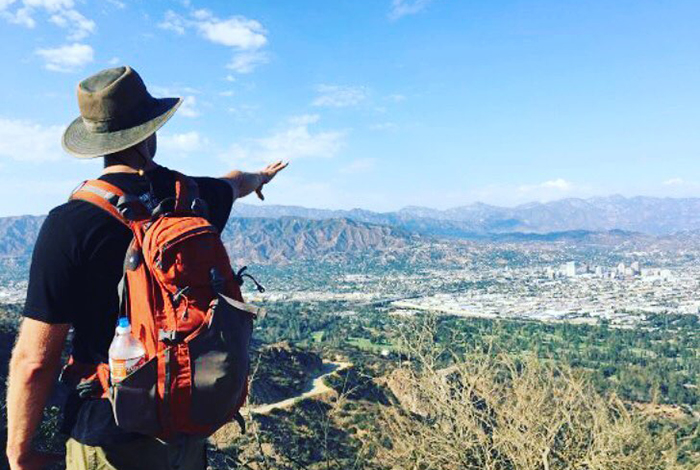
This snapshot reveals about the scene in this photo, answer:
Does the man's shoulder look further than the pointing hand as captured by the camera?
No

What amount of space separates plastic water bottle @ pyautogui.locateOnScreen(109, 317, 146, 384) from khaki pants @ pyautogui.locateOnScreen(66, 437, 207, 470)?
25 cm

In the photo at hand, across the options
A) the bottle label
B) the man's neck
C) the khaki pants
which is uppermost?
the man's neck

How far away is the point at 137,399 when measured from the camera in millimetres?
1401

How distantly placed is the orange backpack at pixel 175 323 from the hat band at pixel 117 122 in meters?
0.21

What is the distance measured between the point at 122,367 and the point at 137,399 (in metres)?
0.09

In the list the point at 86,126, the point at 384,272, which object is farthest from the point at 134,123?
the point at 384,272

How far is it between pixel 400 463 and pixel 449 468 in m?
0.43

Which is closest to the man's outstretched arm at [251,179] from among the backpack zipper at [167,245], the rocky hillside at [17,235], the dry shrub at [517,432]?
the backpack zipper at [167,245]

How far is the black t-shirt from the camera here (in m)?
1.44

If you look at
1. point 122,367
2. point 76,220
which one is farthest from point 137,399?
point 76,220

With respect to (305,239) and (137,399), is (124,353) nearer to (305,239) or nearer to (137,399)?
(137,399)

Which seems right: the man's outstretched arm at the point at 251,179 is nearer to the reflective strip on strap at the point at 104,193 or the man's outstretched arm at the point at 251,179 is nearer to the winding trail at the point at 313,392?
the reflective strip on strap at the point at 104,193

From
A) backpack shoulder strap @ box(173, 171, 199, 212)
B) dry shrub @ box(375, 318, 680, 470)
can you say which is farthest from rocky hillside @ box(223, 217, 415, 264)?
backpack shoulder strap @ box(173, 171, 199, 212)

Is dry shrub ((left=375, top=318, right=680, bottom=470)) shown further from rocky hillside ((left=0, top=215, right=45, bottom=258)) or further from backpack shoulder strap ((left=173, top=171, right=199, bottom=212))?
rocky hillside ((left=0, top=215, right=45, bottom=258))
